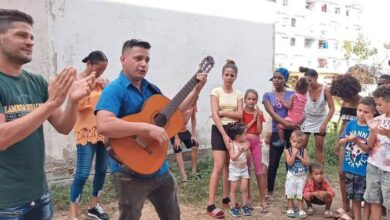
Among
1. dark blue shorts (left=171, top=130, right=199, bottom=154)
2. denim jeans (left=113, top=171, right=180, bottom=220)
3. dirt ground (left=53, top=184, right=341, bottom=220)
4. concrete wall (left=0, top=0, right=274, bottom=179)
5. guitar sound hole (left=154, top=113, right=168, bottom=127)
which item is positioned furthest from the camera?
dark blue shorts (left=171, top=130, right=199, bottom=154)

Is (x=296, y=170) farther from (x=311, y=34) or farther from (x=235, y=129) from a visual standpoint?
(x=311, y=34)

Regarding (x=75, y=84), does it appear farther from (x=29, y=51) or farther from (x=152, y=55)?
(x=152, y=55)

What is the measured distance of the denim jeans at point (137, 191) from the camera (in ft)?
10.7

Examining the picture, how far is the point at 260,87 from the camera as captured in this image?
28.9 feet

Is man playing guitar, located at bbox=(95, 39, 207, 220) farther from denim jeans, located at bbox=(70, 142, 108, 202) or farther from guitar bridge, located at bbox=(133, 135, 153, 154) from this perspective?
denim jeans, located at bbox=(70, 142, 108, 202)

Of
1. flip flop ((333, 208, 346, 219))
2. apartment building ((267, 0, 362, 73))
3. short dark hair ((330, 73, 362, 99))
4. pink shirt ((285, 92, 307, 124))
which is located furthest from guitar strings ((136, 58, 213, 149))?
apartment building ((267, 0, 362, 73))

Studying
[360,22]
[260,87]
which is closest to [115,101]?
[260,87]

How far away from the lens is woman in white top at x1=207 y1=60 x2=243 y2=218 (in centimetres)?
535

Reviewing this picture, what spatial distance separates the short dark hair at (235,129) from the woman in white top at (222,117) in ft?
0.24

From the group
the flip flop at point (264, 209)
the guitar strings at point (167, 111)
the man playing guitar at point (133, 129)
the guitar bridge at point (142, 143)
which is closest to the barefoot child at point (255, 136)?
the flip flop at point (264, 209)

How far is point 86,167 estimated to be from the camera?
4668 millimetres

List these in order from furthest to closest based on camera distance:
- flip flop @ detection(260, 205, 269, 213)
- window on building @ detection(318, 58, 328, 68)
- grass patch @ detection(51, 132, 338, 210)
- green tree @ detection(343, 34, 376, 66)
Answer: window on building @ detection(318, 58, 328, 68) < green tree @ detection(343, 34, 376, 66) < grass patch @ detection(51, 132, 338, 210) < flip flop @ detection(260, 205, 269, 213)

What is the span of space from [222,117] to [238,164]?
65 centimetres

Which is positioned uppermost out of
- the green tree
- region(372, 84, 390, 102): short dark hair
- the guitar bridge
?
the green tree
